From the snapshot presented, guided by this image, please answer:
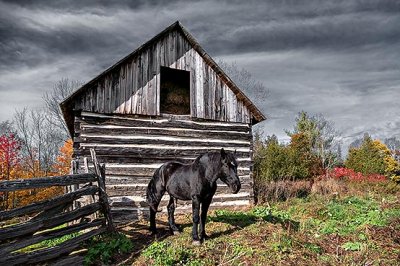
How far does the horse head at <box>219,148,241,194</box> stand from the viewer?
249 inches

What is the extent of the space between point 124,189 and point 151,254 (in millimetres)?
4821

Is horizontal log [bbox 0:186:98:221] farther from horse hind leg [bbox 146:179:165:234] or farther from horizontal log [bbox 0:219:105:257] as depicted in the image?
horse hind leg [bbox 146:179:165:234]

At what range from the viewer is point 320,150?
128 feet

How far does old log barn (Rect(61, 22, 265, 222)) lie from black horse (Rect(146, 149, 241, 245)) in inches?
119

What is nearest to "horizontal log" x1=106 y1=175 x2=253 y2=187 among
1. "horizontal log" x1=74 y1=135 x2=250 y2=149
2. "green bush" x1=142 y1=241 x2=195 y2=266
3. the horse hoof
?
"horizontal log" x1=74 y1=135 x2=250 y2=149

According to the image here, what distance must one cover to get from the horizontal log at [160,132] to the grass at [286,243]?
12.2 feet

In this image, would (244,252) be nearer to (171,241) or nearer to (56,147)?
(171,241)

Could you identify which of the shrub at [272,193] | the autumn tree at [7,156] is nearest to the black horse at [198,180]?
the shrub at [272,193]

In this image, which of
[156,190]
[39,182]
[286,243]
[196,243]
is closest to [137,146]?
[156,190]

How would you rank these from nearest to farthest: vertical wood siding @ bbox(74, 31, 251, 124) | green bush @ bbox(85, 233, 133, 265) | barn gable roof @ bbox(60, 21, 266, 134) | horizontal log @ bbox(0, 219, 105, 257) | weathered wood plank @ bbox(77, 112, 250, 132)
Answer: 1. horizontal log @ bbox(0, 219, 105, 257)
2. green bush @ bbox(85, 233, 133, 265)
3. barn gable roof @ bbox(60, 21, 266, 134)
4. weathered wood plank @ bbox(77, 112, 250, 132)
5. vertical wood siding @ bbox(74, 31, 251, 124)

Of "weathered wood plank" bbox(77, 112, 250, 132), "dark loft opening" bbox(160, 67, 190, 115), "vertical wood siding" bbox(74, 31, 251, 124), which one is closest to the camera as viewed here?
"weathered wood plank" bbox(77, 112, 250, 132)

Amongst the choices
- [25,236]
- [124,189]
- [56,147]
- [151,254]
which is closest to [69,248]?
[25,236]

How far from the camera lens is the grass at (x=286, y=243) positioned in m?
5.78

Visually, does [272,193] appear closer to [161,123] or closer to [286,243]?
[161,123]
